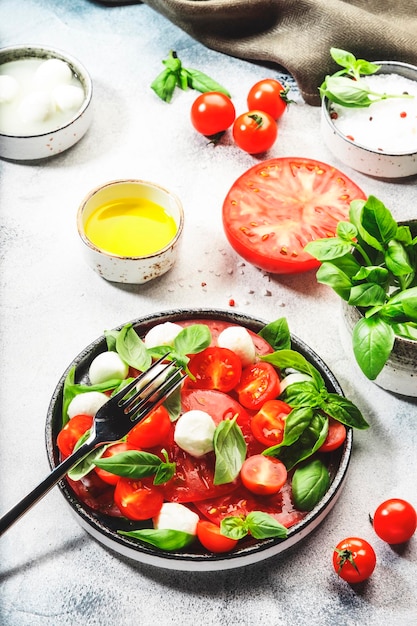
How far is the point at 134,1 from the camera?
2.57 m

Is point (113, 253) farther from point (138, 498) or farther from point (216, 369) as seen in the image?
point (138, 498)

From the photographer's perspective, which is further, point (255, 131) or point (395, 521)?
point (255, 131)

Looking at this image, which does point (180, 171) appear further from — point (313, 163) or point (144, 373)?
point (144, 373)

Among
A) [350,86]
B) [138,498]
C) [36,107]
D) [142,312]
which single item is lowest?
[142,312]

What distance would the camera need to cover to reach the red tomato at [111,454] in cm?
144

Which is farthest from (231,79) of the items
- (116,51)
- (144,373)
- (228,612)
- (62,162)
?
(228,612)

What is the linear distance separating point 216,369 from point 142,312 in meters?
0.38

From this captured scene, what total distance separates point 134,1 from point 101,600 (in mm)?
1898

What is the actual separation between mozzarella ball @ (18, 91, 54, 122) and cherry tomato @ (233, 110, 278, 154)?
51 cm

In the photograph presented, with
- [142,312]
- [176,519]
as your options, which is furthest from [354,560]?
[142,312]

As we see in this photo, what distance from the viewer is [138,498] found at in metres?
1.40

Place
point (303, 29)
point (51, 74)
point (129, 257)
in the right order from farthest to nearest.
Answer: point (303, 29) < point (51, 74) < point (129, 257)

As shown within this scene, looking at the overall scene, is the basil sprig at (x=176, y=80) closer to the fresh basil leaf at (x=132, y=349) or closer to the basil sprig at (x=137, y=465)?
the fresh basil leaf at (x=132, y=349)

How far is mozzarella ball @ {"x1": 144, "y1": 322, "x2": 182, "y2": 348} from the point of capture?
164 cm
